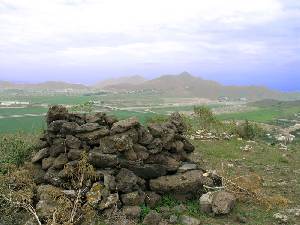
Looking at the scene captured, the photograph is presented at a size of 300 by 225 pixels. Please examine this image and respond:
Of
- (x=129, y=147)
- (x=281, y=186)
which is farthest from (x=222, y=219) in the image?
(x=281, y=186)

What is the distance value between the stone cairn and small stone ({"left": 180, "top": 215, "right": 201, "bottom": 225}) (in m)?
1.26

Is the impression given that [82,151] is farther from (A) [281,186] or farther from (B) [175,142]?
(A) [281,186]

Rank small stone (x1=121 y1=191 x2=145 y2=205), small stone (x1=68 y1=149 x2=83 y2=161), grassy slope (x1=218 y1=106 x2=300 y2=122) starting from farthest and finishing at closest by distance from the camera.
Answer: grassy slope (x1=218 y1=106 x2=300 y2=122) → small stone (x1=68 y1=149 x2=83 y2=161) → small stone (x1=121 y1=191 x2=145 y2=205)

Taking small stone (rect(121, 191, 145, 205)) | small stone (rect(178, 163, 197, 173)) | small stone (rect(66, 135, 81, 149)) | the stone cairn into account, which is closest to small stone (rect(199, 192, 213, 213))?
the stone cairn

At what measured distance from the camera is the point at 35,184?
47.6 ft

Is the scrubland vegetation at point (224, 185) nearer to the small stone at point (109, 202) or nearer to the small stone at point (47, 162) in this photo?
the small stone at point (109, 202)

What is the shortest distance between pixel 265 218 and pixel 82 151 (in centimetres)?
614

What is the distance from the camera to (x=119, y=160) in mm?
14594

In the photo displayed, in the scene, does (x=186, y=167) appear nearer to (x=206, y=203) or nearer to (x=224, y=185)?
(x=224, y=185)

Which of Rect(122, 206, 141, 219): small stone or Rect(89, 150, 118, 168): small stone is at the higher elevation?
Rect(89, 150, 118, 168): small stone

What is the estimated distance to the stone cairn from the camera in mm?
13906

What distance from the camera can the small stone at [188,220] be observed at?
13.0 meters

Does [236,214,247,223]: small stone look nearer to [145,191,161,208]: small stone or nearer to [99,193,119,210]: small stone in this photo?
[145,191,161,208]: small stone

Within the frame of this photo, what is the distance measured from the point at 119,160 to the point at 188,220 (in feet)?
9.87
